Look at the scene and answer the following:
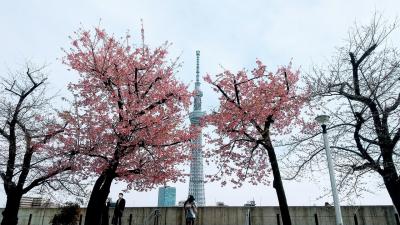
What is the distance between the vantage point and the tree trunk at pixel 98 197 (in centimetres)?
1308

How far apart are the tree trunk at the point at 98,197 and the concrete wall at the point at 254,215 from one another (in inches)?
162

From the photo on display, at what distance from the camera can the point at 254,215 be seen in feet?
52.0

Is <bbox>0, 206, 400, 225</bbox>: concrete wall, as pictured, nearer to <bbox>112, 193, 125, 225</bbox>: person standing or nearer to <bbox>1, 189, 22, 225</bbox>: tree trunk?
<bbox>112, 193, 125, 225</bbox>: person standing

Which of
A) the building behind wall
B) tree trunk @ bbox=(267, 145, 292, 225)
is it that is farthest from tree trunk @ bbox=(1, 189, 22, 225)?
the building behind wall

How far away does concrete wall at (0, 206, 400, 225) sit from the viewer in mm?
14734

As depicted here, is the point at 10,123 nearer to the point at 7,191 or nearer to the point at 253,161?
the point at 7,191

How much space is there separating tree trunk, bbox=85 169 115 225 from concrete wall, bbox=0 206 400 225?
4124 mm

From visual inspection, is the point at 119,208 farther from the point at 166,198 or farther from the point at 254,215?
the point at 166,198

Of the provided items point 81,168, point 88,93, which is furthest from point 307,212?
point 88,93

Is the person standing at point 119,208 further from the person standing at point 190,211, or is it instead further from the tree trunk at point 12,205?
the tree trunk at point 12,205

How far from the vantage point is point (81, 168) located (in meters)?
14.7

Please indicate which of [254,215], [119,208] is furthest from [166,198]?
[119,208]

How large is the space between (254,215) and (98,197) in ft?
25.0

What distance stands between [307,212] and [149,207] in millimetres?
8285
